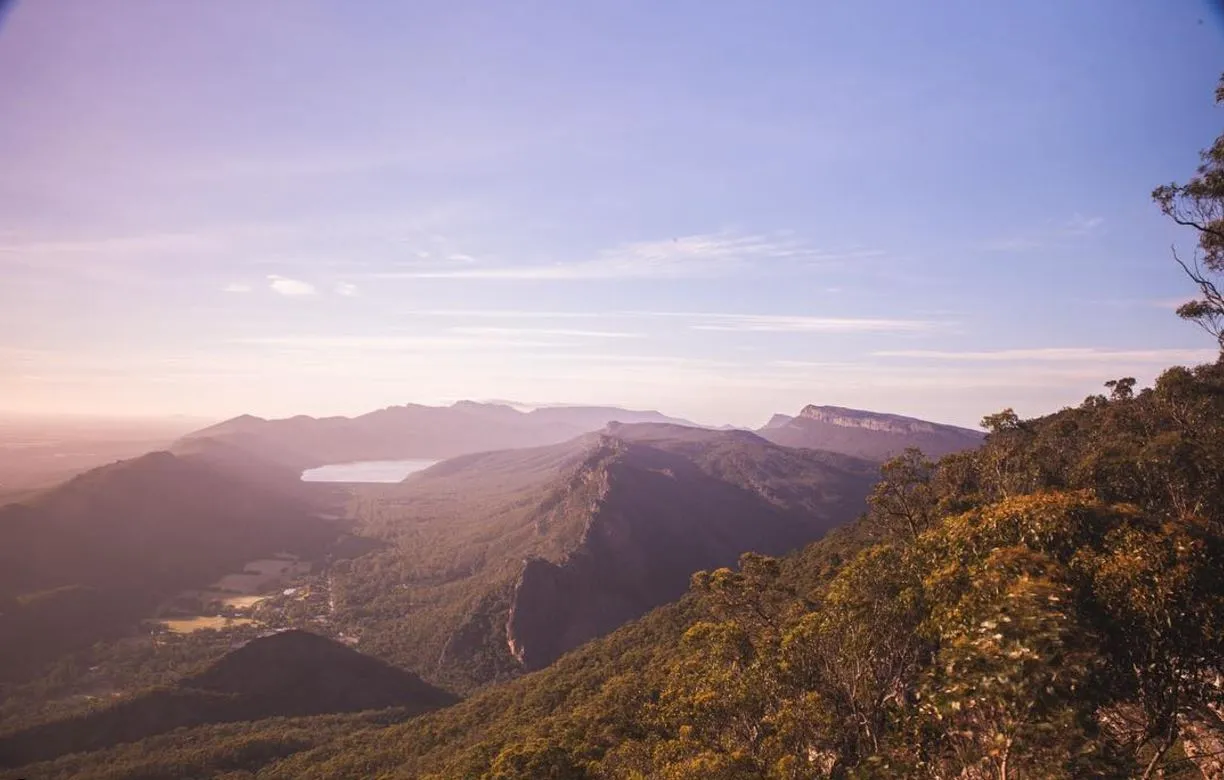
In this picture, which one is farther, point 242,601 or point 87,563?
point 242,601

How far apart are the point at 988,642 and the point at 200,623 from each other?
18538cm

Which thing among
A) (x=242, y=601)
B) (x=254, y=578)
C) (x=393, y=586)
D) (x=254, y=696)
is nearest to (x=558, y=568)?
(x=254, y=696)

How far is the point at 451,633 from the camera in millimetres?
125062

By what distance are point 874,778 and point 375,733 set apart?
2981 inches

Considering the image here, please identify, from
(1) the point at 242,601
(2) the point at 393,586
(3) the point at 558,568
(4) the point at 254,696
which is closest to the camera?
(4) the point at 254,696

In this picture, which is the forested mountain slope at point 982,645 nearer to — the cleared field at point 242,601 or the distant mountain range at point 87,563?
the distant mountain range at point 87,563

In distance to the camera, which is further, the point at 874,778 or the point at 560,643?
the point at 560,643

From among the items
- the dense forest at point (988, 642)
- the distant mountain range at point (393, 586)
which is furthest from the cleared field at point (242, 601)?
the dense forest at point (988, 642)

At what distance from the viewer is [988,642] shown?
10.3 metres

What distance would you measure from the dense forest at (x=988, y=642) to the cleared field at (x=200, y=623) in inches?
5535

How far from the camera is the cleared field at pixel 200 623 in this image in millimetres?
140712

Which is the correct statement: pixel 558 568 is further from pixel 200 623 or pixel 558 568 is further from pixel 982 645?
pixel 982 645

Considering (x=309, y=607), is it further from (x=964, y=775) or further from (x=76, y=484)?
(x=964, y=775)

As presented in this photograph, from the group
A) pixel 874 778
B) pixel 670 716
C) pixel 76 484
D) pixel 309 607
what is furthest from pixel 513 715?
pixel 76 484
